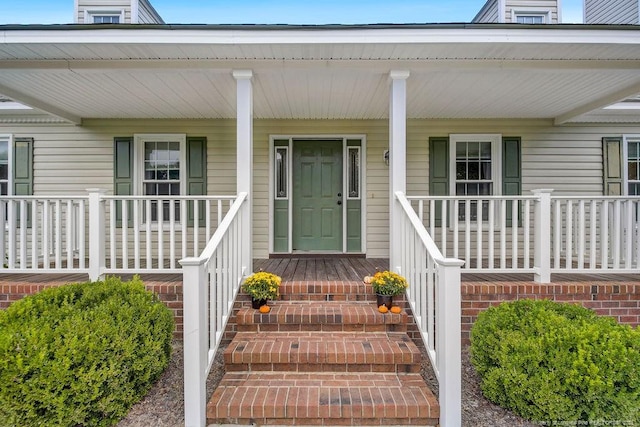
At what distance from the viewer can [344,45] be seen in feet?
10.5

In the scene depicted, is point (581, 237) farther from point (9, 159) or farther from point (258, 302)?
point (9, 159)

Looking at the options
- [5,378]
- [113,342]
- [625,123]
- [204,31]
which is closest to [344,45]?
[204,31]

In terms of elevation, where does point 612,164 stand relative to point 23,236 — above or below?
above

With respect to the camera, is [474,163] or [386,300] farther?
[474,163]

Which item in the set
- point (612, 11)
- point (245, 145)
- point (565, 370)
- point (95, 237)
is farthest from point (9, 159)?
point (612, 11)

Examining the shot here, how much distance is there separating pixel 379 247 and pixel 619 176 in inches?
157

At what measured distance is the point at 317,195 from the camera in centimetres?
548

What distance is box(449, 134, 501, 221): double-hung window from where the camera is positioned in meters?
5.44

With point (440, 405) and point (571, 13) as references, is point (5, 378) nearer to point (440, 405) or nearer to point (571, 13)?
point (440, 405)

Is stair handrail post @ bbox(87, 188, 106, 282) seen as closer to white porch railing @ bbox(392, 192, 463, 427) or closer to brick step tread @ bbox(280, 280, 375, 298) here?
brick step tread @ bbox(280, 280, 375, 298)

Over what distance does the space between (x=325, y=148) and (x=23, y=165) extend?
478cm

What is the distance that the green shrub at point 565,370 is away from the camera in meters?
1.98

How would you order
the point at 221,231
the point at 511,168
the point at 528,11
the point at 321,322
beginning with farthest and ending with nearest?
the point at 528,11, the point at 511,168, the point at 321,322, the point at 221,231

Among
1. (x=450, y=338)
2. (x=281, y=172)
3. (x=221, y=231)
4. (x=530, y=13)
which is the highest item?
(x=530, y=13)
